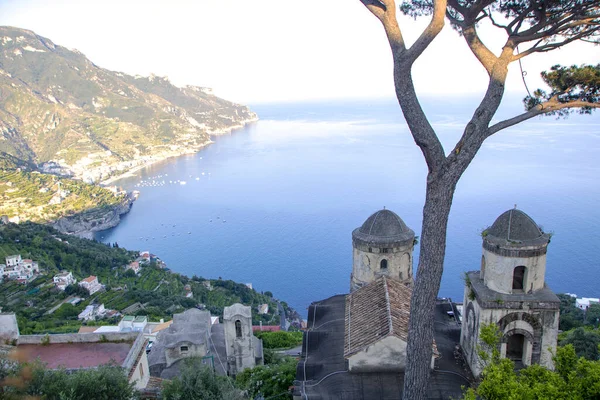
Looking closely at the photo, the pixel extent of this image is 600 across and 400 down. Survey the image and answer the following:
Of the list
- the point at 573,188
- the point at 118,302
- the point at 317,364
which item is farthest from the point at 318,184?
the point at 317,364

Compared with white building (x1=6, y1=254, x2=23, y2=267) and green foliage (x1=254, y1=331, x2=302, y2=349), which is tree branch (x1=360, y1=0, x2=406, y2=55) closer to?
green foliage (x1=254, y1=331, x2=302, y2=349)

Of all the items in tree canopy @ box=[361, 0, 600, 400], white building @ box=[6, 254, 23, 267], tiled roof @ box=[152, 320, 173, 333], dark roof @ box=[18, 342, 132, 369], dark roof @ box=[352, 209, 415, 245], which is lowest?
tiled roof @ box=[152, 320, 173, 333]

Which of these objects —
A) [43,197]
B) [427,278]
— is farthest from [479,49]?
[43,197]

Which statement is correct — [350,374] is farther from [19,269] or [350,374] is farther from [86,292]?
[19,269]

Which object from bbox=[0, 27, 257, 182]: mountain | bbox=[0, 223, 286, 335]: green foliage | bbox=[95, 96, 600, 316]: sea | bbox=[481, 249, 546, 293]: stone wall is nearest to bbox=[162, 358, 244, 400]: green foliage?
bbox=[481, 249, 546, 293]: stone wall

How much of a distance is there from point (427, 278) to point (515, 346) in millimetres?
5828

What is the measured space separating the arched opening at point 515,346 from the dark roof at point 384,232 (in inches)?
158

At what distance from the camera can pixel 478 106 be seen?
5113mm

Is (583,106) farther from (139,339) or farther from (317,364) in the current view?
(139,339)

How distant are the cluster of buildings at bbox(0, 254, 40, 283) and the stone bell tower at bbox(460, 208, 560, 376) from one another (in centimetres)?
3476

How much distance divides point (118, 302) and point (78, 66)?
559 feet

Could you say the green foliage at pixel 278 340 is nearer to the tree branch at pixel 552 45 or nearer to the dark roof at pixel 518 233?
the dark roof at pixel 518 233

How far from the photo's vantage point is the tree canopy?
557 centimetres

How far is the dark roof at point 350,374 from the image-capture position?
879 centimetres
